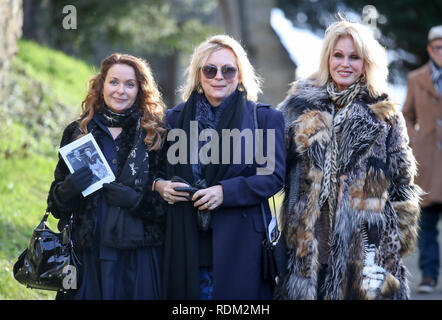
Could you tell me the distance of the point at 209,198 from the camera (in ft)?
13.9

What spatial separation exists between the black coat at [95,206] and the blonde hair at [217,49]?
51cm

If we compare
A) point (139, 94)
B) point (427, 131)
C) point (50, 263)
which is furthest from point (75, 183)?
point (427, 131)

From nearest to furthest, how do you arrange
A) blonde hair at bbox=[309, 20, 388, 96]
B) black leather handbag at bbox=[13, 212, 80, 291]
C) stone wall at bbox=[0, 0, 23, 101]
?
black leather handbag at bbox=[13, 212, 80, 291] → blonde hair at bbox=[309, 20, 388, 96] → stone wall at bbox=[0, 0, 23, 101]

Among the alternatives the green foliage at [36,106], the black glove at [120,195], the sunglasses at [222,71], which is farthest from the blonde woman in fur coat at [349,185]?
the green foliage at [36,106]

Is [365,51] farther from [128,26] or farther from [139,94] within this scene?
[128,26]

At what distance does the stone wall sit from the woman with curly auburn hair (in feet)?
16.4

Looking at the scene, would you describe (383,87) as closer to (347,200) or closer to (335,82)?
(335,82)

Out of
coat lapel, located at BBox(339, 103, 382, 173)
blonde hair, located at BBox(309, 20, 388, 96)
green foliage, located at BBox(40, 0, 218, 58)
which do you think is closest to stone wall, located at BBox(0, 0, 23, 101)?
green foliage, located at BBox(40, 0, 218, 58)

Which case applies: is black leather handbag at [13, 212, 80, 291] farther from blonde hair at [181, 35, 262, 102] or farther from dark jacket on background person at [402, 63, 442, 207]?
dark jacket on background person at [402, 63, 442, 207]

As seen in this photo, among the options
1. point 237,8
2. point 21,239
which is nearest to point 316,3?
point 237,8

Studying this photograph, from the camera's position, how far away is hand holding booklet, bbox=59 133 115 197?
450cm

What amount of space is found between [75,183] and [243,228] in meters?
1.04

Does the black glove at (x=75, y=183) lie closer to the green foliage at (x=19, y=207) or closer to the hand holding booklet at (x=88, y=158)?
the hand holding booklet at (x=88, y=158)

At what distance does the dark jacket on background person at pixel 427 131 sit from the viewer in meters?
7.79
